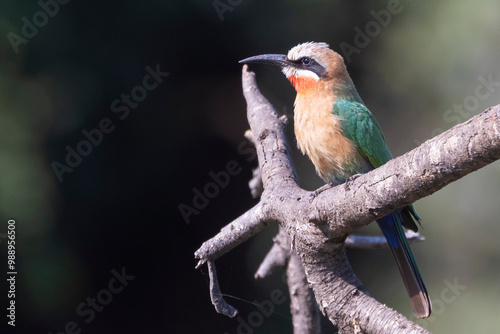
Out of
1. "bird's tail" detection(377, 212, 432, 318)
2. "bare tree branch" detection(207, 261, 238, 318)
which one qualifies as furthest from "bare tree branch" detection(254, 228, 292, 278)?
"bare tree branch" detection(207, 261, 238, 318)

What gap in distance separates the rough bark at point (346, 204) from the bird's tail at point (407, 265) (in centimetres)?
33

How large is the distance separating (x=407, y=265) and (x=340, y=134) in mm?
661

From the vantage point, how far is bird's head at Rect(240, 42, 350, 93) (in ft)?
9.76

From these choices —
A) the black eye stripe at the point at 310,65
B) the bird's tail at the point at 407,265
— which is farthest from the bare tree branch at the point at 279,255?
the black eye stripe at the point at 310,65

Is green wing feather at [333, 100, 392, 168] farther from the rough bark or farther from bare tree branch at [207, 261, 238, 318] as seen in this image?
bare tree branch at [207, 261, 238, 318]

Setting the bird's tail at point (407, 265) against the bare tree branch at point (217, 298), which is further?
the bird's tail at point (407, 265)

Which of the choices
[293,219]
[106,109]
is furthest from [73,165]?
[293,219]

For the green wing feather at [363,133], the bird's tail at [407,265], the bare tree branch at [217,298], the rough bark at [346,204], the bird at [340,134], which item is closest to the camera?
the rough bark at [346,204]

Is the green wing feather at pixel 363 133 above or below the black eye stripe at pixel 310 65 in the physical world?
below

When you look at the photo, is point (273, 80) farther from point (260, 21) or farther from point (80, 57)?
point (80, 57)

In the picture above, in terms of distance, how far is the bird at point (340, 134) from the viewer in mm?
2570

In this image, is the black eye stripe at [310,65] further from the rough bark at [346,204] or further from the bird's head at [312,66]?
the rough bark at [346,204]

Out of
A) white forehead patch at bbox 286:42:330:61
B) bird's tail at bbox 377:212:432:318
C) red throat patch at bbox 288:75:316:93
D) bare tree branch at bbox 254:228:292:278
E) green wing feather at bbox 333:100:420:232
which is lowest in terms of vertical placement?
bird's tail at bbox 377:212:432:318

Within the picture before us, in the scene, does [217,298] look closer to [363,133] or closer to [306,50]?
[363,133]
